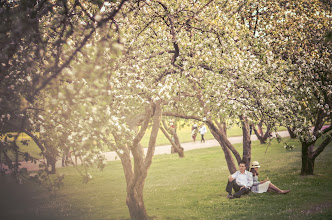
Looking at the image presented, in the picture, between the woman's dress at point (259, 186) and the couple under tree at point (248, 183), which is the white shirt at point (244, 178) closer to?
the couple under tree at point (248, 183)

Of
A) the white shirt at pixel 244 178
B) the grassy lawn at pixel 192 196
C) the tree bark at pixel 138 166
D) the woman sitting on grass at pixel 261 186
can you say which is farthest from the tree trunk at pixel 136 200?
the woman sitting on grass at pixel 261 186

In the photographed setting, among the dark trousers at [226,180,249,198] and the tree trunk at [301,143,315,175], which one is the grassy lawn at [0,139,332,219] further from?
the tree trunk at [301,143,315,175]

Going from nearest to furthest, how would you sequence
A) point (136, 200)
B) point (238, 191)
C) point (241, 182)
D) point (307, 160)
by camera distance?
point (136, 200) → point (241, 182) → point (238, 191) → point (307, 160)

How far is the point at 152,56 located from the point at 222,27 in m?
2.73

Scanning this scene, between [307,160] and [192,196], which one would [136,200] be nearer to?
[192,196]

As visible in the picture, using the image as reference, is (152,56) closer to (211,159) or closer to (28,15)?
(28,15)

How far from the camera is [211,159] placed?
2928 cm

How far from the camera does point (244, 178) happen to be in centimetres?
1541

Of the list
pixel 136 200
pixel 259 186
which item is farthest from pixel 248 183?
pixel 136 200

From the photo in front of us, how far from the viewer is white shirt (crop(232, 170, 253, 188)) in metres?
15.3

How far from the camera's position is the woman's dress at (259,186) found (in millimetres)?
15359

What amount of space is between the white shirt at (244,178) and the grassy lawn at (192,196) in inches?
23.8

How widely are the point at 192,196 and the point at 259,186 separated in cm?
349

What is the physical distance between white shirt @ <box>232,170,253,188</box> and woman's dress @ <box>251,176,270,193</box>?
1.02 ft
